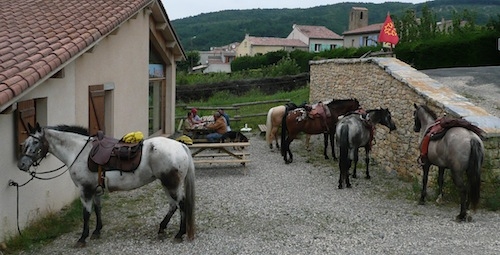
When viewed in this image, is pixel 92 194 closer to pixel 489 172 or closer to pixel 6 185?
pixel 6 185

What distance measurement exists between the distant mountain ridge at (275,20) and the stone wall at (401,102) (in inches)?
3323

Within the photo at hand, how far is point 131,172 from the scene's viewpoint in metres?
6.47

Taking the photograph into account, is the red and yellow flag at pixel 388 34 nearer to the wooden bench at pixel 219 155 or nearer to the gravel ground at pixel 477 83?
the gravel ground at pixel 477 83

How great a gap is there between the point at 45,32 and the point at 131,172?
9.77 ft

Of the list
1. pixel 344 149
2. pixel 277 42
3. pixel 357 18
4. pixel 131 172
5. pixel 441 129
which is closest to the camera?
pixel 131 172

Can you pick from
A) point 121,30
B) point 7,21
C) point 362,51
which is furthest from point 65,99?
point 362,51

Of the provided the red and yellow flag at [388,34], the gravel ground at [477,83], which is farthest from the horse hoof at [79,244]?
the red and yellow flag at [388,34]

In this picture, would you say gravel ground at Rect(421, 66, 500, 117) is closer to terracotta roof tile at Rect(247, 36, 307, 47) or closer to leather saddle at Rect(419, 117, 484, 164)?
leather saddle at Rect(419, 117, 484, 164)

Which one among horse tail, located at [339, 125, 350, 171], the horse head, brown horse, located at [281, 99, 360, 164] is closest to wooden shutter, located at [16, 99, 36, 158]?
the horse head

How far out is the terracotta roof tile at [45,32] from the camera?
5.91 meters

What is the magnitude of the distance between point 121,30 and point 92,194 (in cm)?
497

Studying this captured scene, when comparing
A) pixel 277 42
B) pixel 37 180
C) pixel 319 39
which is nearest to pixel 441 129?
pixel 37 180

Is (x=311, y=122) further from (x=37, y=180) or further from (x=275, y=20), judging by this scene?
(x=275, y=20)

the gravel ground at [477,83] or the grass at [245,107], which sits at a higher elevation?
the gravel ground at [477,83]
